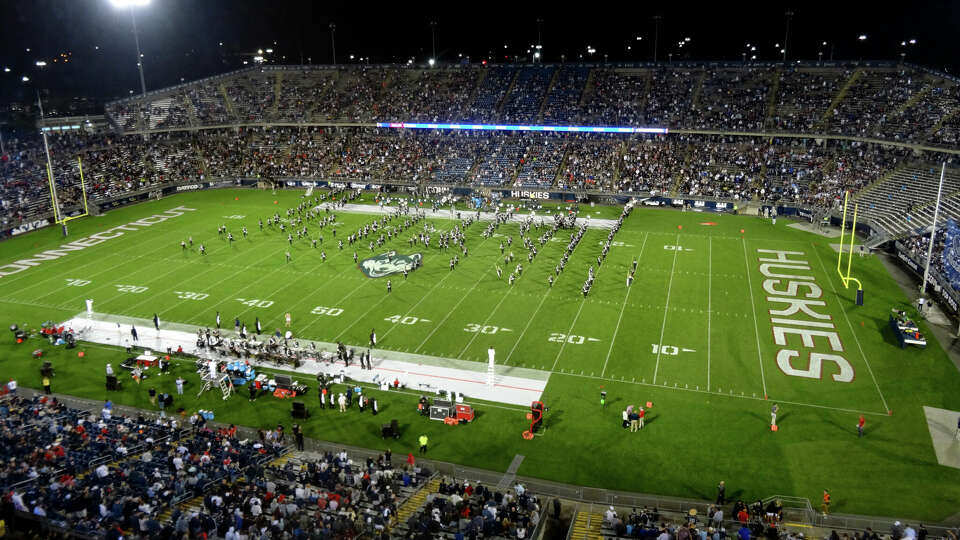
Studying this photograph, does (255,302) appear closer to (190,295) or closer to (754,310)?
(190,295)

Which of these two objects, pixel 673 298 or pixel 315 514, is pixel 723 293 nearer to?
pixel 673 298

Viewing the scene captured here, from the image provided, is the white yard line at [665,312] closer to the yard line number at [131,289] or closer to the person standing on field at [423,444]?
the person standing on field at [423,444]

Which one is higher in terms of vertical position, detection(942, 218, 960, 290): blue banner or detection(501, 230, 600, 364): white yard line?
detection(942, 218, 960, 290): blue banner

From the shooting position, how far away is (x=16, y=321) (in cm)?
3009

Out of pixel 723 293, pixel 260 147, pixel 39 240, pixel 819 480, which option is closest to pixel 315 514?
pixel 819 480

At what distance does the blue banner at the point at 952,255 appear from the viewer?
30078mm

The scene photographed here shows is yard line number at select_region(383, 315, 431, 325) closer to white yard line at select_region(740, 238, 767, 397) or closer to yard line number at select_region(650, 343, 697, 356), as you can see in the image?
yard line number at select_region(650, 343, 697, 356)

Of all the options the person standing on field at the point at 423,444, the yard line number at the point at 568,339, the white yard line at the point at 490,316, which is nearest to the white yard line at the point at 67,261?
the white yard line at the point at 490,316

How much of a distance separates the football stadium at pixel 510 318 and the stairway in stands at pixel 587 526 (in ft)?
0.24

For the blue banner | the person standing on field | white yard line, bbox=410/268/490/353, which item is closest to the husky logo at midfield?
white yard line, bbox=410/268/490/353

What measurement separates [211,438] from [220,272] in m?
19.1

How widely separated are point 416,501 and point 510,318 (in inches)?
565

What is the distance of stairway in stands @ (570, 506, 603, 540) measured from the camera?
1499 centimetres

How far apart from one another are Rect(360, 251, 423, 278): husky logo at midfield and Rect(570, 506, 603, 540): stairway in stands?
2180cm
